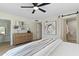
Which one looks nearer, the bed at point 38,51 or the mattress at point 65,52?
the bed at point 38,51

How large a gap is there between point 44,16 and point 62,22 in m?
0.78

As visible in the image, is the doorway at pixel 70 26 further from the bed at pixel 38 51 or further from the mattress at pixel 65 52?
the bed at pixel 38 51

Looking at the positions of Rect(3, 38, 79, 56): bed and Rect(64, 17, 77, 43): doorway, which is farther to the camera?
Rect(64, 17, 77, 43): doorway

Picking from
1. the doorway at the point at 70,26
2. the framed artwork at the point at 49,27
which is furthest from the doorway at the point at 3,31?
the doorway at the point at 70,26

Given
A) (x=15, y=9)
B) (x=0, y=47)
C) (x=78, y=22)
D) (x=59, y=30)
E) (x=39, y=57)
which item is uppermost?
(x=15, y=9)

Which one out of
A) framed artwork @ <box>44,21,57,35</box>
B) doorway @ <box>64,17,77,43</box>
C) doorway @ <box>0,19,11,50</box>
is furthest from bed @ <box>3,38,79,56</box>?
doorway @ <box>64,17,77,43</box>

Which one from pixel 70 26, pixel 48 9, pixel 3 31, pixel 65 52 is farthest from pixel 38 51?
pixel 70 26

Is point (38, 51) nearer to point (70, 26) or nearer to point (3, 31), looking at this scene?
point (3, 31)

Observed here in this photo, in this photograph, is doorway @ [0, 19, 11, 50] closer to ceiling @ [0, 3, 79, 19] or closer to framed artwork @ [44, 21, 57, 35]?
ceiling @ [0, 3, 79, 19]

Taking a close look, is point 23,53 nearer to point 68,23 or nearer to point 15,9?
point 15,9

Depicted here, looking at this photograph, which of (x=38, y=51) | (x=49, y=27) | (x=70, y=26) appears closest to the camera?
(x=38, y=51)

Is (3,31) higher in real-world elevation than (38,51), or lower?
higher

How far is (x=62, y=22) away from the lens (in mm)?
3404

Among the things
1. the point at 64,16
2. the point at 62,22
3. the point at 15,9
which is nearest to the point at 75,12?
the point at 64,16
